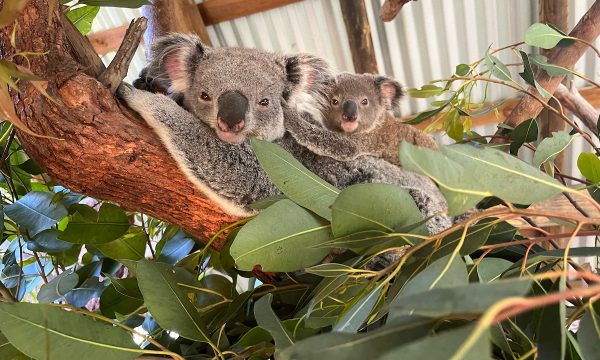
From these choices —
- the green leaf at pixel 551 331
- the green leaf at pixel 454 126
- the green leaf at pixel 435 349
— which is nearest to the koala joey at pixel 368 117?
the green leaf at pixel 454 126

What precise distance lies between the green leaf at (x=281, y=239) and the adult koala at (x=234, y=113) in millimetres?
452

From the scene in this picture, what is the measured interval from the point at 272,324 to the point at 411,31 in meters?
3.14

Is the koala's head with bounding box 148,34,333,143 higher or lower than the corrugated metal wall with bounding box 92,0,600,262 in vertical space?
higher

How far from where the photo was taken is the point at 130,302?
148cm

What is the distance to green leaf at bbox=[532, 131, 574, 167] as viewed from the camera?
1.19 m

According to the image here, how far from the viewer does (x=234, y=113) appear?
1537 millimetres

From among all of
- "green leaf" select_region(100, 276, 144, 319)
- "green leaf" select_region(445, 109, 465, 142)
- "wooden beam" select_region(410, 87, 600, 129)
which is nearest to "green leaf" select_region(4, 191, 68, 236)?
"green leaf" select_region(100, 276, 144, 319)

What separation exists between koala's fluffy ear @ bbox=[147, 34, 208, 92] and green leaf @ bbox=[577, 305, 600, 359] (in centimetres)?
144

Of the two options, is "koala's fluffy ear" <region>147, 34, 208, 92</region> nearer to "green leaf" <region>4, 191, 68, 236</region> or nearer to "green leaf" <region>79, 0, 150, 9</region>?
"green leaf" <region>79, 0, 150, 9</region>

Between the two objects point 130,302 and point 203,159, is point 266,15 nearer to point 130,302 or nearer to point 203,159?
point 203,159

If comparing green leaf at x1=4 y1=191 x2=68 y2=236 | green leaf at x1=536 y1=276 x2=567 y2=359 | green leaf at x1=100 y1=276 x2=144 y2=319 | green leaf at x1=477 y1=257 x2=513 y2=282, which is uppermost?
green leaf at x1=4 y1=191 x2=68 y2=236

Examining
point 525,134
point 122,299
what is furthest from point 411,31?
point 122,299

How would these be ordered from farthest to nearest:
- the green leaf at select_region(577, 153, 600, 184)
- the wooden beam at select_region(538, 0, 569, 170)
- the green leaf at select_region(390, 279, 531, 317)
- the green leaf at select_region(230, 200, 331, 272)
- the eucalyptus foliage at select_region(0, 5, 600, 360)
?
the wooden beam at select_region(538, 0, 569, 170) → the green leaf at select_region(577, 153, 600, 184) → the green leaf at select_region(230, 200, 331, 272) → the eucalyptus foliage at select_region(0, 5, 600, 360) → the green leaf at select_region(390, 279, 531, 317)

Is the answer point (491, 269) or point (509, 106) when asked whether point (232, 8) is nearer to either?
point (509, 106)
